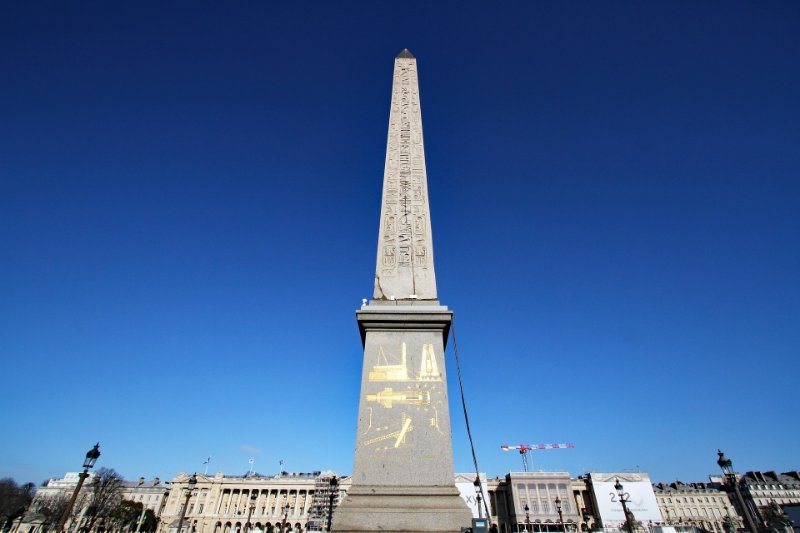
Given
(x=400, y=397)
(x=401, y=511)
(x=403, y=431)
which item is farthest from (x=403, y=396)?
(x=401, y=511)

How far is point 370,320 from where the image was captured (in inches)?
237

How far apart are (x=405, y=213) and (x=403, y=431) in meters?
4.01

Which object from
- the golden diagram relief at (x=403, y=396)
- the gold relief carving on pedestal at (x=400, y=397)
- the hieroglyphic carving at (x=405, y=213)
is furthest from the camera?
the hieroglyphic carving at (x=405, y=213)

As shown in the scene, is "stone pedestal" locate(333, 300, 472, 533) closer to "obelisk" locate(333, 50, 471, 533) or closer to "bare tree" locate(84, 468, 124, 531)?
"obelisk" locate(333, 50, 471, 533)

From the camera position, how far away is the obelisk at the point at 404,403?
181 inches

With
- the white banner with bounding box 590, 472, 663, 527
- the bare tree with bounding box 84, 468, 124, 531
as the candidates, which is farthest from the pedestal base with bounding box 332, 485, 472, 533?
the white banner with bounding box 590, 472, 663, 527

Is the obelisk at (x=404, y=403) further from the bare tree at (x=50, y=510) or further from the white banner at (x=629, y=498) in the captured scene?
the white banner at (x=629, y=498)

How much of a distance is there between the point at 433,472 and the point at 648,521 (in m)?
75.6

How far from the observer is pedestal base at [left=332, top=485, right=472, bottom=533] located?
14.7 ft

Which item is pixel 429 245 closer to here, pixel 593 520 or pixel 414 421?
pixel 414 421

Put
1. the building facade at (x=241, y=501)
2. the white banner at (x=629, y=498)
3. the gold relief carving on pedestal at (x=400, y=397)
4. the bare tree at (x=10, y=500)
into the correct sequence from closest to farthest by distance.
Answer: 1. the gold relief carving on pedestal at (x=400, y=397)
2. the bare tree at (x=10, y=500)
3. the white banner at (x=629, y=498)
4. the building facade at (x=241, y=501)

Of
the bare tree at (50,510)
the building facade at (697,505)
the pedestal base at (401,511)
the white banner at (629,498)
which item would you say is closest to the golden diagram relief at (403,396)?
the pedestal base at (401,511)

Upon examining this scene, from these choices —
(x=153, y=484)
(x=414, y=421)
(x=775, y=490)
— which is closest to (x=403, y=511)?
(x=414, y=421)

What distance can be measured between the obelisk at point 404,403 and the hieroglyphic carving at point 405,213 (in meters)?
0.02
